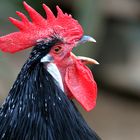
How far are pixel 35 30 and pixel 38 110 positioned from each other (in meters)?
0.54

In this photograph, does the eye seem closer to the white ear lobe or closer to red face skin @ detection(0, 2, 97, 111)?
red face skin @ detection(0, 2, 97, 111)

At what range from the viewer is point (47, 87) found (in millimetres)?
3879

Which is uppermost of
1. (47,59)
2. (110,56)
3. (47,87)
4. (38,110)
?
(47,59)

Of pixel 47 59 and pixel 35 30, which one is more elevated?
pixel 35 30

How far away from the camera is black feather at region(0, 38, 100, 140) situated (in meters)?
3.84

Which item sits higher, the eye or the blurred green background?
the eye

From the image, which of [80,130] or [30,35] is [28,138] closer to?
[80,130]

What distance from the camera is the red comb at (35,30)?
4.00 m

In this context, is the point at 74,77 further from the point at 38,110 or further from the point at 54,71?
the point at 38,110

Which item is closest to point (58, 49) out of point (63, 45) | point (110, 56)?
point (63, 45)

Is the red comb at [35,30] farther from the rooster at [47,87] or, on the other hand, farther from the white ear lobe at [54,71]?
the white ear lobe at [54,71]

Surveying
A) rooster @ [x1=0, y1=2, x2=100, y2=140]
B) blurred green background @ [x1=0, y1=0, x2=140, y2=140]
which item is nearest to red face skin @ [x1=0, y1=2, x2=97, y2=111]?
rooster @ [x1=0, y1=2, x2=100, y2=140]

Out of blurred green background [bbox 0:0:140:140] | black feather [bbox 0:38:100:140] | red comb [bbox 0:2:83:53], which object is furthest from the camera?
blurred green background [bbox 0:0:140:140]

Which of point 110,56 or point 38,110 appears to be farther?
point 110,56
